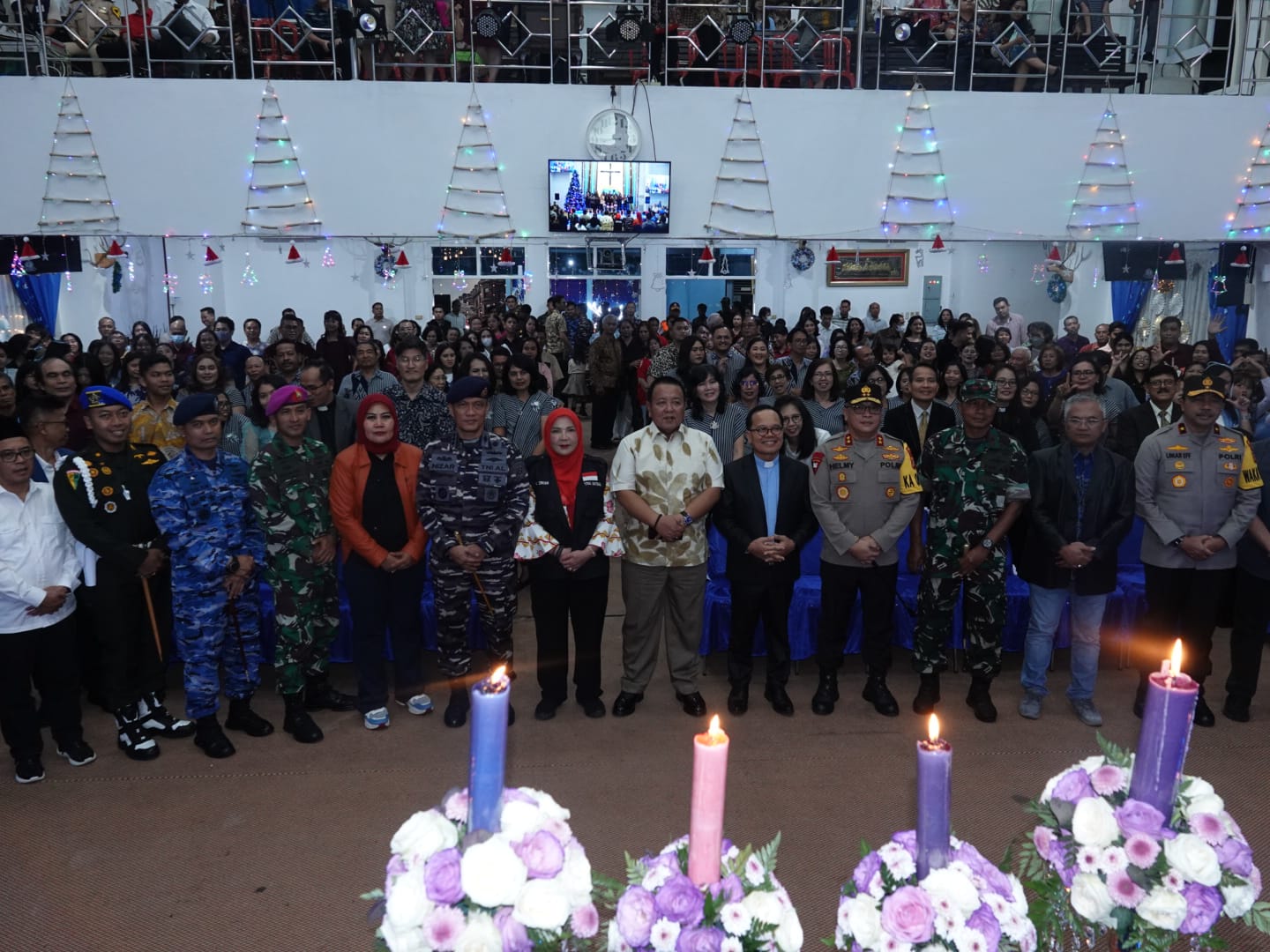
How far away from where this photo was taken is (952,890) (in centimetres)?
129

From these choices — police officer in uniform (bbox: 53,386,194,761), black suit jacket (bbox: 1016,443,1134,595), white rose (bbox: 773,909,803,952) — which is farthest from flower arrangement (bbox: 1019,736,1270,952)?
police officer in uniform (bbox: 53,386,194,761)

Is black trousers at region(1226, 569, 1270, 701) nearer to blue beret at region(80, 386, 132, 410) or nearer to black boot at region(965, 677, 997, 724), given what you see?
black boot at region(965, 677, 997, 724)

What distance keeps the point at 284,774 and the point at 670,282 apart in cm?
1156

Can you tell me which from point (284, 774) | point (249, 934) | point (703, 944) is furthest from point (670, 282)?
point (703, 944)

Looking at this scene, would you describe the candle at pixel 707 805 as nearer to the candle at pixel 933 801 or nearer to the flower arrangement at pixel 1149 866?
the candle at pixel 933 801

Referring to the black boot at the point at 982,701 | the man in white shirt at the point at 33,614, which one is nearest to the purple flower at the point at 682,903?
the man in white shirt at the point at 33,614

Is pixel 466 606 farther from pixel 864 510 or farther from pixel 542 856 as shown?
pixel 542 856

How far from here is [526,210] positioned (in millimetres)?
9102

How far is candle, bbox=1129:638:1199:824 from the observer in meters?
1.25

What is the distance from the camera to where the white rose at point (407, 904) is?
1284 millimetres

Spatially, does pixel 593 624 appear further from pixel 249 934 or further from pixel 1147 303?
pixel 1147 303

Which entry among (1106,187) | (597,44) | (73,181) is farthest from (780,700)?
(73,181)

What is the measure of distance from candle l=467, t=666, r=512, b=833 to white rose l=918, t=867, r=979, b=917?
1.96 ft

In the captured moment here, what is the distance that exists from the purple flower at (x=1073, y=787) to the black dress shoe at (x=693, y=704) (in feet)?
9.49
